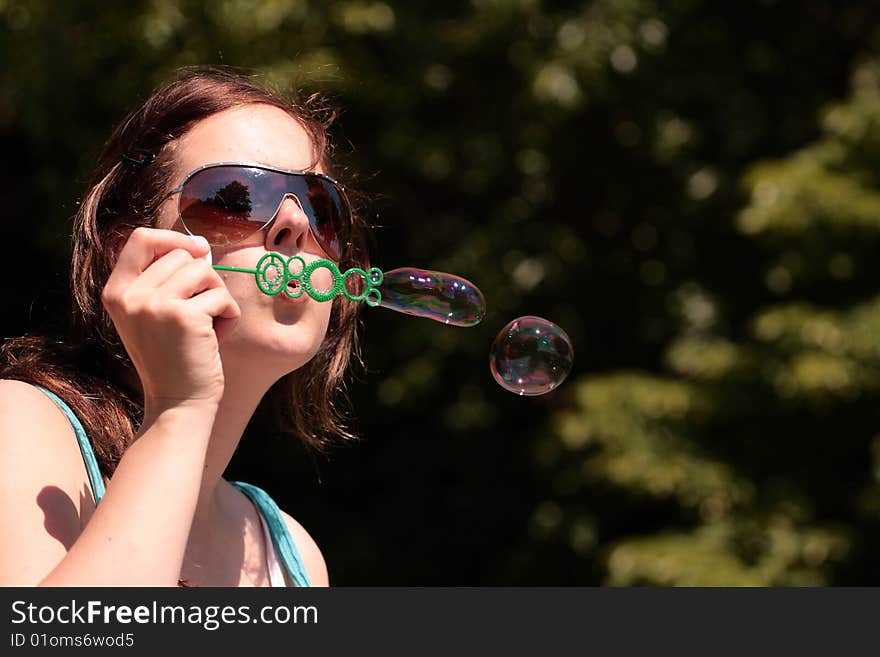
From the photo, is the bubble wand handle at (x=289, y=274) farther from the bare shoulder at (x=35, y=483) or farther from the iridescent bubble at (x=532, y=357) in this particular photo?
the iridescent bubble at (x=532, y=357)

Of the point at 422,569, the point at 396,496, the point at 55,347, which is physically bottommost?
the point at 55,347

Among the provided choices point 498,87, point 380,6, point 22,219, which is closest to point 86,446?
point 380,6

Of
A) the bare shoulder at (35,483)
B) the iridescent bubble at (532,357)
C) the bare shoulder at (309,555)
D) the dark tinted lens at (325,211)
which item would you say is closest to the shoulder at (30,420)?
the bare shoulder at (35,483)

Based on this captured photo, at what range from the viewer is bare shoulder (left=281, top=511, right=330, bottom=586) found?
1.85 m

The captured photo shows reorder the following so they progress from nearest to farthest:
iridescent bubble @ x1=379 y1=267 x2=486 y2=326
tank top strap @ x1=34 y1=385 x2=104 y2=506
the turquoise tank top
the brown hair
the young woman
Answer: the young woman < tank top strap @ x1=34 y1=385 x2=104 y2=506 < the brown hair < the turquoise tank top < iridescent bubble @ x1=379 y1=267 x2=486 y2=326

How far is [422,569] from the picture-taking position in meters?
5.21

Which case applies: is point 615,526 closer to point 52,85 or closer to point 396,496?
point 396,496

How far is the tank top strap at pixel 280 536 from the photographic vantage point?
1.77m

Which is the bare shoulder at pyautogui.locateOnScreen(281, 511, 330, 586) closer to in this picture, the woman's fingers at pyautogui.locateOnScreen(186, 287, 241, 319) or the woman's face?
the woman's face

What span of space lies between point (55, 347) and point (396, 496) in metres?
3.78

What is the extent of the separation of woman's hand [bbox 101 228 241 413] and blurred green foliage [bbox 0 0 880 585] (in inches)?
96.5

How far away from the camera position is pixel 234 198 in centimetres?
145

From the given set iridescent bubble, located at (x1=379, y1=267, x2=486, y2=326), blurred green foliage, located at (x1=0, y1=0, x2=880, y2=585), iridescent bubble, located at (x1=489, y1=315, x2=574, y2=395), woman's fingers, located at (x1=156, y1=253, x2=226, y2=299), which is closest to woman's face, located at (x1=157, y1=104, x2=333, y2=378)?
woman's fingers, located at (x1=156, y1=253, x2=226, y2=299)

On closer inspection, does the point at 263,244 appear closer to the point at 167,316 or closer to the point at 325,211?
the point at 325,211
